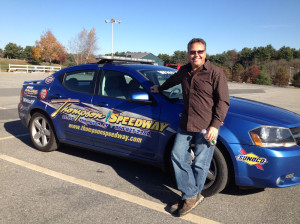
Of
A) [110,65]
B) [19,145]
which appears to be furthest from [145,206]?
[19,145]

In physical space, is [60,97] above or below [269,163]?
above

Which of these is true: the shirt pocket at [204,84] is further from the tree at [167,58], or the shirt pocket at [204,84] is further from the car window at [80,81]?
the tree at [167,58]

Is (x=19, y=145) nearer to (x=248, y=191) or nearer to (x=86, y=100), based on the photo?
(x=86, y=100)

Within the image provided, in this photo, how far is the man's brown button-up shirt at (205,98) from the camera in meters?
2.76

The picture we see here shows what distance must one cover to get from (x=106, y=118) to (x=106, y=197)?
111cm

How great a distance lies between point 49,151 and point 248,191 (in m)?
3.24

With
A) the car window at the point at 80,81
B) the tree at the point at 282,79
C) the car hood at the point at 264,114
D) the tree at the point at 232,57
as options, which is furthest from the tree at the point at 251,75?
the car hood at the point at 264,114

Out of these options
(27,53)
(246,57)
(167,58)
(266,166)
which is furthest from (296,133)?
(27,53)

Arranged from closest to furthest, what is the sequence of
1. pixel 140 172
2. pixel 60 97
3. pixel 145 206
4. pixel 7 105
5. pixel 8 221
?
pixel 8 221 → pixel 145 206 → pixel 140 172 → pixel 60 97 → pixel 7 105

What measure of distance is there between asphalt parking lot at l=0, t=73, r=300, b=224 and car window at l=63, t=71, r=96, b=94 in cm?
114

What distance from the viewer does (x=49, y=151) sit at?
16.4ft

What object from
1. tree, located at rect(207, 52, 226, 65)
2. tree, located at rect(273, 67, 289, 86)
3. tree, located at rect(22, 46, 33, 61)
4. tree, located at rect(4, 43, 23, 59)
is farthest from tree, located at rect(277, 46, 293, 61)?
tree, located at rect(4, 43, 23, 59)

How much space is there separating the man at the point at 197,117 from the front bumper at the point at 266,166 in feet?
1.17

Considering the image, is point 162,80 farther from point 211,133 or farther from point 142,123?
point 211,133
